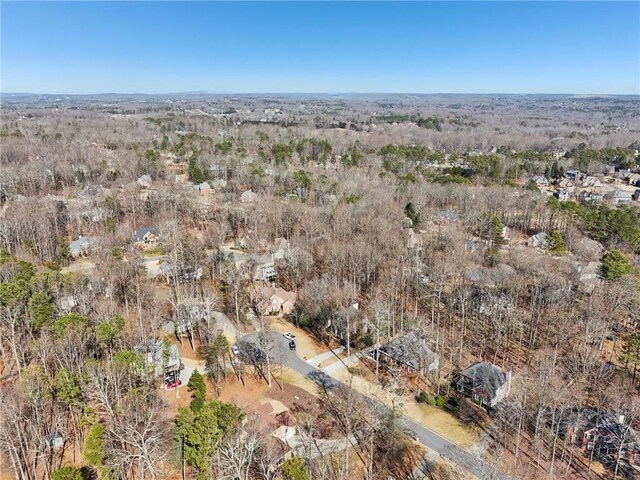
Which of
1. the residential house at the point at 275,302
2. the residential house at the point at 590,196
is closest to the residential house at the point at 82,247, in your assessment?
the residential house at the point at 275,302

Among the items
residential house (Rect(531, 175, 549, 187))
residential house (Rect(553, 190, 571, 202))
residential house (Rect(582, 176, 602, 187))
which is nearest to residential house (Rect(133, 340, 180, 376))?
residential house (Rect(553, 190, 571, 202))

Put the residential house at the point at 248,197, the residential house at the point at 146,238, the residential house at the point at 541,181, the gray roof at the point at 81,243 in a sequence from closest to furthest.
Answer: the gray roof at the point at 81,243
the residential house at the point at 146,238
the residential house at the point at 248,197
the residential house at the point at 541,181

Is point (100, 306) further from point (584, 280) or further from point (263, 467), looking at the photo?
point (584, 280)

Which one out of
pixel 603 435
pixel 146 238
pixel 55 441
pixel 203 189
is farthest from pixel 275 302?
pixel 203 189

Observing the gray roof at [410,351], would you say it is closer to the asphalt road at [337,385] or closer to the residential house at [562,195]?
the asphalt road at [337,385]

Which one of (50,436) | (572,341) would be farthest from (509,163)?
(50,436)

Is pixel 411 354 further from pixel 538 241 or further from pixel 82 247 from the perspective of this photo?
pixel 82 247
